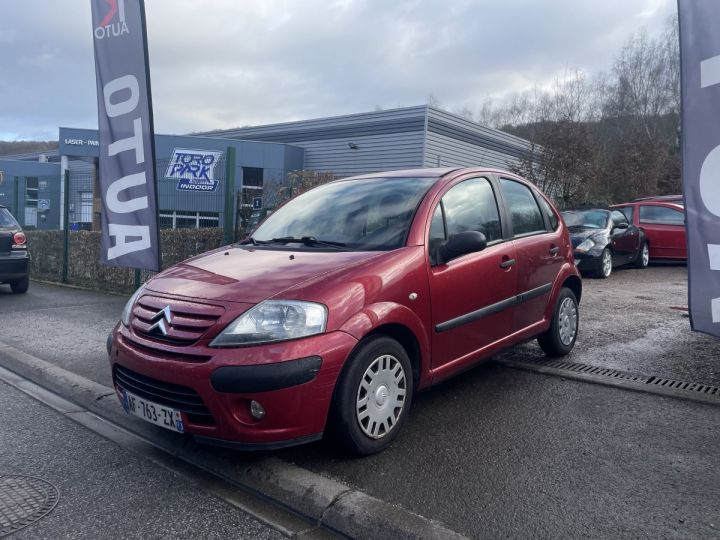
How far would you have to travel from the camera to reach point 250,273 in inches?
140

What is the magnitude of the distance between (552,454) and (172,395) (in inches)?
84.8

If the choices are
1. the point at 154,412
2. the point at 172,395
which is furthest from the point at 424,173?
the point at 154,412

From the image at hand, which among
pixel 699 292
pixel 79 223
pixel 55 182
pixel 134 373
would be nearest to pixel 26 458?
pixel 134 373

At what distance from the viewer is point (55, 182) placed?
12.3 m

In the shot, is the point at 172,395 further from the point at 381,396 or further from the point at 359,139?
the point at 359,139

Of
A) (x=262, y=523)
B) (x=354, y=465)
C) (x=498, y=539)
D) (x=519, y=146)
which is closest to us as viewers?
(x=498, y=539)

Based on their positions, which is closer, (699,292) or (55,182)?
Answer: (699,292)

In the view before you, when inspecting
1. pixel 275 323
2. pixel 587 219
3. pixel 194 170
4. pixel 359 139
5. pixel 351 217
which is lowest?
pixel 275 323

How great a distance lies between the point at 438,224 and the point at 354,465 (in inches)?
65.1

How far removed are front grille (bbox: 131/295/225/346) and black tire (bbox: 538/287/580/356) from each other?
3233 mm

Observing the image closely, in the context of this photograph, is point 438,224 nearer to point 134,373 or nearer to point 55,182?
point 134,373

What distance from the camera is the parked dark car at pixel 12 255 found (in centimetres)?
992

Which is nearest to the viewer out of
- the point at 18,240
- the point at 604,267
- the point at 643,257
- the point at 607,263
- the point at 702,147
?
the point at 702,147

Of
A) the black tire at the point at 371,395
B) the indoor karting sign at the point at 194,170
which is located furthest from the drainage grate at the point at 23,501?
the indoor karting sign at the point at 194,170
